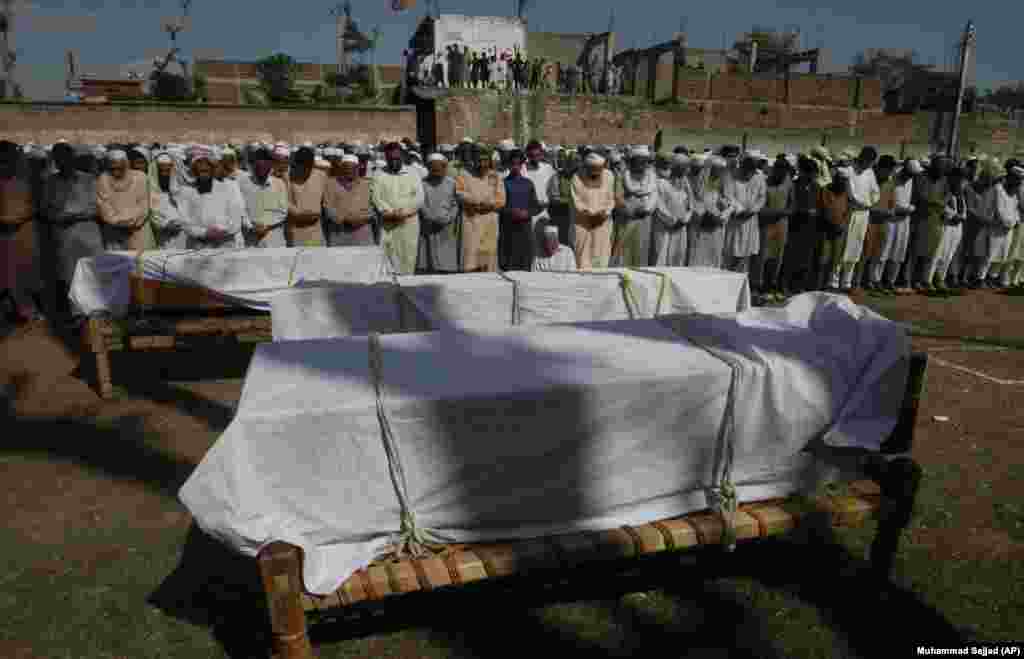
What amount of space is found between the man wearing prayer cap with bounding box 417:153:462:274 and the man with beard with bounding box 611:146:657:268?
1945 mm

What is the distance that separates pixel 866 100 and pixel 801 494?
1671 inches

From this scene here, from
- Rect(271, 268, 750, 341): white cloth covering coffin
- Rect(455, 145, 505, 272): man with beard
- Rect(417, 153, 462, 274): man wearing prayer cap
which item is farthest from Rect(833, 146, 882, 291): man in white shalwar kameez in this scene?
Rect(271, 268, 750, 341): white cloth covering coffin

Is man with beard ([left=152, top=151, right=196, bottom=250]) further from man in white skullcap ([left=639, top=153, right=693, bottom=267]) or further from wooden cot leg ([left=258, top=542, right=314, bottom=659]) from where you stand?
wooden cot leg ([left=258, top=542, right=314, bottom=659])

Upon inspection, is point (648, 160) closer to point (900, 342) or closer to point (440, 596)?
point (900, 342)

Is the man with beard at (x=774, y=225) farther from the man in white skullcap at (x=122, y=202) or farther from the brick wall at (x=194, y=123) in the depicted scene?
the brick wall at (x=194, y=123)

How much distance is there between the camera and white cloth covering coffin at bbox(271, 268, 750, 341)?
418 cm

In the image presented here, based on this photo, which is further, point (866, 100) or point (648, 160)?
point (866, 100)

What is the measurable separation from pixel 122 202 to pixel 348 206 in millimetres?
2342

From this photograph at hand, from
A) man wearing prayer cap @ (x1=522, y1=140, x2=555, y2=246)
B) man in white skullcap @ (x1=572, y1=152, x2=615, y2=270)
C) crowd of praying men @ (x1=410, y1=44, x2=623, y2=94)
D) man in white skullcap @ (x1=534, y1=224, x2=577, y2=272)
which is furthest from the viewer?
crowd of praying men @ (x1=410, y1=44, x2=623, y2=94)

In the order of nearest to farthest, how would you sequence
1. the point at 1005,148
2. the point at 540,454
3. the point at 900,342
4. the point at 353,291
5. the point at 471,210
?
the point at 540,454
the point at 900,342
the point at 353,291
the point at 471,210
the point at 1005,148

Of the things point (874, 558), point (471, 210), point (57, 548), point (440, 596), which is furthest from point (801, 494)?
point (471, 210)

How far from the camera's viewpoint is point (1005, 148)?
3603 centimetres

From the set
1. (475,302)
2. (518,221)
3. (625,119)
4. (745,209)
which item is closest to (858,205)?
(745,209)

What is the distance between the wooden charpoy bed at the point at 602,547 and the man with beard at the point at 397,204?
5258 millimetres
